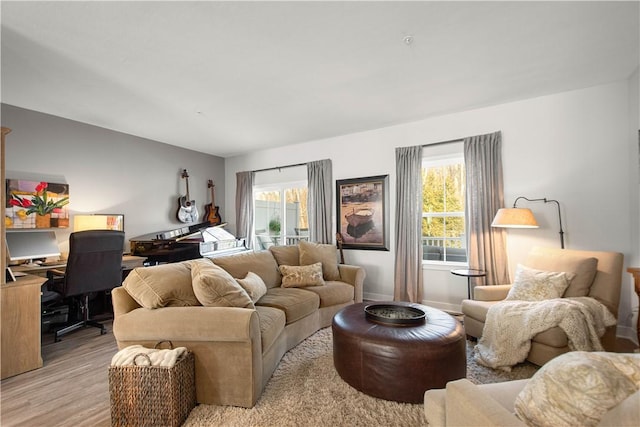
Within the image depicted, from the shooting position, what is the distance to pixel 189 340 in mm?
1917

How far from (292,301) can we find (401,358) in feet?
4.02

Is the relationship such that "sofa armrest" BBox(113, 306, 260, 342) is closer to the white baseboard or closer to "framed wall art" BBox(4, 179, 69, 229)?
"framed wall art" BBox(4, 179, 69, 229)

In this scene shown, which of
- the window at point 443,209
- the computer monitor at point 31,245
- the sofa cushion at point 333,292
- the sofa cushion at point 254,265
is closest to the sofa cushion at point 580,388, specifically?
the sofa cushion at point 333,292

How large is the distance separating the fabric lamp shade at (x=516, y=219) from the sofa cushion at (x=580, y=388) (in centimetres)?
245

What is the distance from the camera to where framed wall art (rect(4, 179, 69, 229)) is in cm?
345

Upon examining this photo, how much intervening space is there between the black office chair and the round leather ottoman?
2783 mm

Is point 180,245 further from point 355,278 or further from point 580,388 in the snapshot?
point 580,388

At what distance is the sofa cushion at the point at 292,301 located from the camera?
2.70 meters

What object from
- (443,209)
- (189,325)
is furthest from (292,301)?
(443,209)

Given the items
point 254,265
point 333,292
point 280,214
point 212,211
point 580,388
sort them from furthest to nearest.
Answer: point 212,211, point 280,214, point 333,292, point 254,265, point 580,388

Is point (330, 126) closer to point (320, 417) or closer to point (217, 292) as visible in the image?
point (217, 292)

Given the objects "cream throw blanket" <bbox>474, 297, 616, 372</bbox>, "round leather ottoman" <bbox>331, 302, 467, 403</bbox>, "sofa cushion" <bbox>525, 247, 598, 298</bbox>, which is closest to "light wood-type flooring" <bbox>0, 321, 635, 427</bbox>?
"sofa cushion" <bbox>525, 247, 598, 298</bbox>

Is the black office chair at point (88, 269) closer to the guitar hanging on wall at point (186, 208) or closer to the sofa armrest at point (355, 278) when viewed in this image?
the guitar hanging on wall at point (186, 208)

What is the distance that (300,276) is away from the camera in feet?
11.4
